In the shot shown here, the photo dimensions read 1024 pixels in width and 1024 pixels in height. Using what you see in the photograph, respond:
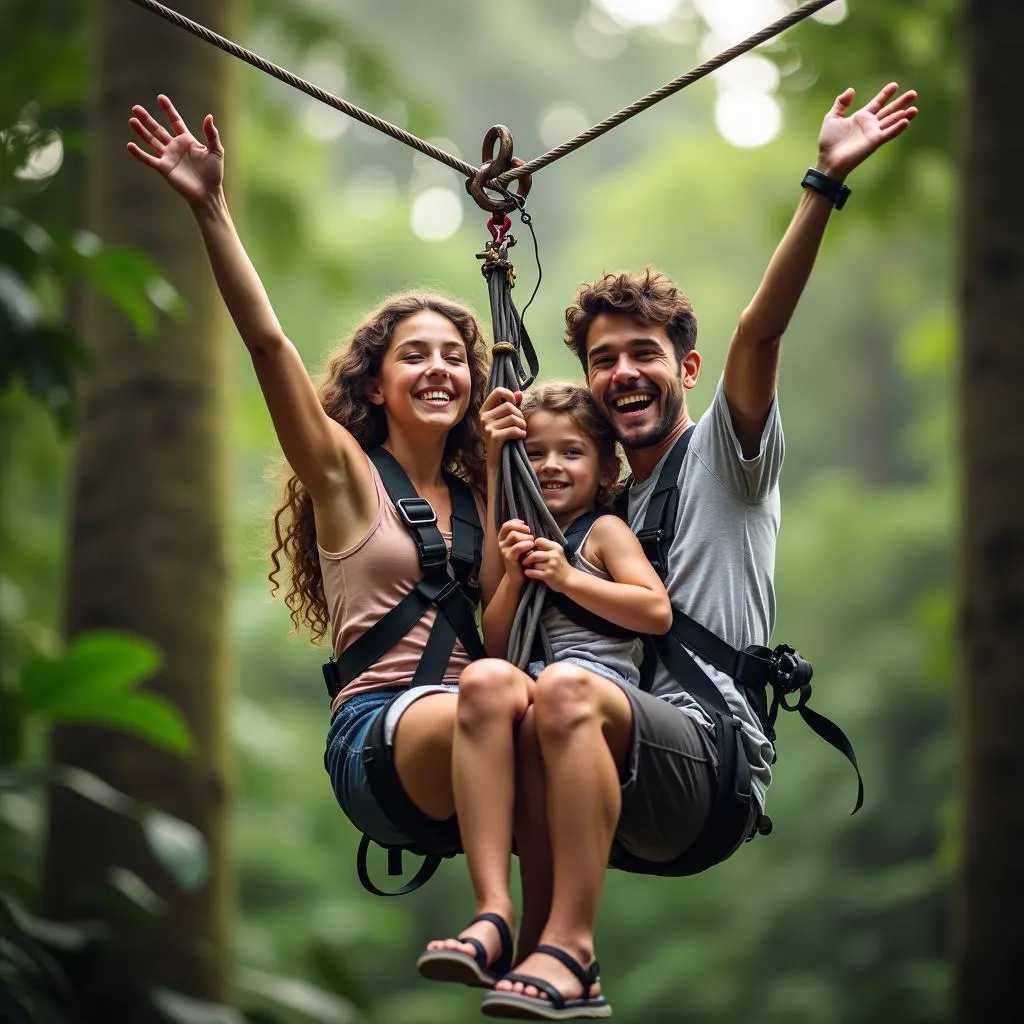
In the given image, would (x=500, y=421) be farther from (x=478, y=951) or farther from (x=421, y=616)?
(x=478, y=951)

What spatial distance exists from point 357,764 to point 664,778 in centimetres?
52

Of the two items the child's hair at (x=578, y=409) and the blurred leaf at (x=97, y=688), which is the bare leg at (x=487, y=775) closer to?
the child's hair at (x=578, y=409)

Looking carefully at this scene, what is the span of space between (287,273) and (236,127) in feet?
10.5

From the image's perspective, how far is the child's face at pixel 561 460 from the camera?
116 inches

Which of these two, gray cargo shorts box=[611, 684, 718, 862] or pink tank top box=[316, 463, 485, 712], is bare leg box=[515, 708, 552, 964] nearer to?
gray cargo shorts box=[611, 684, 718, 862]

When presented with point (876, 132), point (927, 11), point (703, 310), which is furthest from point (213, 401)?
point (703, 310)

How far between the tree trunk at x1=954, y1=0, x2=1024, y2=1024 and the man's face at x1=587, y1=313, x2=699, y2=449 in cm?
303

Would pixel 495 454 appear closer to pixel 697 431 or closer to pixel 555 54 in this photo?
pixel 697 431

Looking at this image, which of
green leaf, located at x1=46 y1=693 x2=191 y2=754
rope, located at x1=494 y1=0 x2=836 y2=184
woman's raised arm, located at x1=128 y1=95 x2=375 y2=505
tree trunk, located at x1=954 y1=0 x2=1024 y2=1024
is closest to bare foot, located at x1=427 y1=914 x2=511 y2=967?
woman's raised arm, located at x1=128 y1=95 x2=375 y2=505

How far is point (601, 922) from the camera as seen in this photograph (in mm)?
14125

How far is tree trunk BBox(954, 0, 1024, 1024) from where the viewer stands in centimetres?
546

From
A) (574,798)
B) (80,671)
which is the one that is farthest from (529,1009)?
(80,671)

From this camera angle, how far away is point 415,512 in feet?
9.62

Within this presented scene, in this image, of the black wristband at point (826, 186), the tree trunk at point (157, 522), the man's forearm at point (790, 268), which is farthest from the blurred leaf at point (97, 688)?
the black wristband at point (826, 186)
